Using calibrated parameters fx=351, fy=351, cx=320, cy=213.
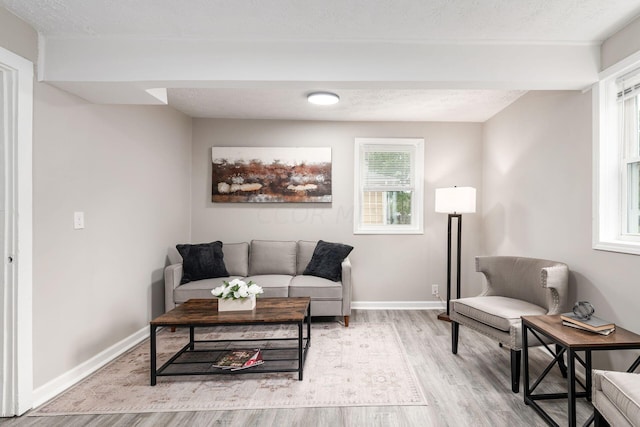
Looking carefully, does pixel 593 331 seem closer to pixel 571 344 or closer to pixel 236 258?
pixel 571 344

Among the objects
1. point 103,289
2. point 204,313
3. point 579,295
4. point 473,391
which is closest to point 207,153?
→ point 103,289

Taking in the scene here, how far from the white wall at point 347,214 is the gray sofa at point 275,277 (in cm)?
26

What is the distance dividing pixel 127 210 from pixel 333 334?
229 cm

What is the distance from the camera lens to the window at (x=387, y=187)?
455 cm

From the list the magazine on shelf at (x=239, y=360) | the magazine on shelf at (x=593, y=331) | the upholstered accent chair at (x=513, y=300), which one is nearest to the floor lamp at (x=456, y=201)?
the upholstered accent chair at (x=513, y=300)

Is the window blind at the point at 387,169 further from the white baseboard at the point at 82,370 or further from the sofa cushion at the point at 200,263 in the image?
the white baseboard at the point at 82,370

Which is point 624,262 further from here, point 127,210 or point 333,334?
point 127,210

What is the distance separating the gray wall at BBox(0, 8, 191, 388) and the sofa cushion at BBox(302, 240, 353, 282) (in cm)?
167

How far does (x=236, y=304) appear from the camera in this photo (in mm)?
2693

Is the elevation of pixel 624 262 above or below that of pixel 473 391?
above

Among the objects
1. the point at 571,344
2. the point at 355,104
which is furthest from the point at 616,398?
the point at 355,104

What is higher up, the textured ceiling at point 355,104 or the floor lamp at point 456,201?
the textured ceiling at point 355,104

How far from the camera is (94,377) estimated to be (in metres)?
2.63

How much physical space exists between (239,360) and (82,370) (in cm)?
116
